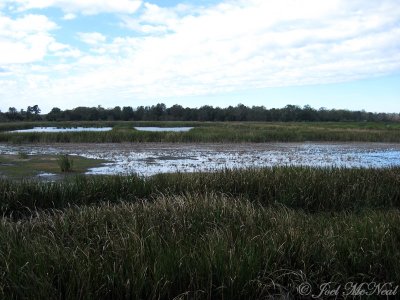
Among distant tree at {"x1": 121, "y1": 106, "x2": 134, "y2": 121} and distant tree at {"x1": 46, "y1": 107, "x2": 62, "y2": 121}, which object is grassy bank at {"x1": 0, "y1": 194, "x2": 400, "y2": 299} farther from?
distant tree at {"x1": 121, "y1": 106, "x2": 134, "y2": 121}

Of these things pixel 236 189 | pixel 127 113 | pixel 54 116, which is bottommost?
pixel 236 189

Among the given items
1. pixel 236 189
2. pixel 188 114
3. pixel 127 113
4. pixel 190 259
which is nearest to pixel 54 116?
pixel 127 113

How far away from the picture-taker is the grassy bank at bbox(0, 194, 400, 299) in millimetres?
5191

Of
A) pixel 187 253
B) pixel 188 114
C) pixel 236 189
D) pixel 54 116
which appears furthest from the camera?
pixel 188 114

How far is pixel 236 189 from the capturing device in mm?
12148

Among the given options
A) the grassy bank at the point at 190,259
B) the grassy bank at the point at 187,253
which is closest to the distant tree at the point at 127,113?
the grassy bank at the point at 187,253

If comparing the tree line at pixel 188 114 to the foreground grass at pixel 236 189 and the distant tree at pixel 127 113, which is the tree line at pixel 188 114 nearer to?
the distant tree at pixel 127 113

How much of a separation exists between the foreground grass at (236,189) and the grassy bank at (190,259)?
3190 mm

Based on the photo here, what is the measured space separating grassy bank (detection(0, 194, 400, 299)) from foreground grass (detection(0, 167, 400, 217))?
10.5ft

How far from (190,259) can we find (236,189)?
647 cm

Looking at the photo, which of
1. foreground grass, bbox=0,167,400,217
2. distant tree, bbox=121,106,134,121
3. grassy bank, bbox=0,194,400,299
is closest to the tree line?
distant tree, bbox=121,106,134,121

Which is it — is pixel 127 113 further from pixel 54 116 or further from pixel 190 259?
pixel 190 259

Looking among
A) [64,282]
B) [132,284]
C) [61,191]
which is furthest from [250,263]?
[61,191]

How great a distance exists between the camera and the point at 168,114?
132125mm
